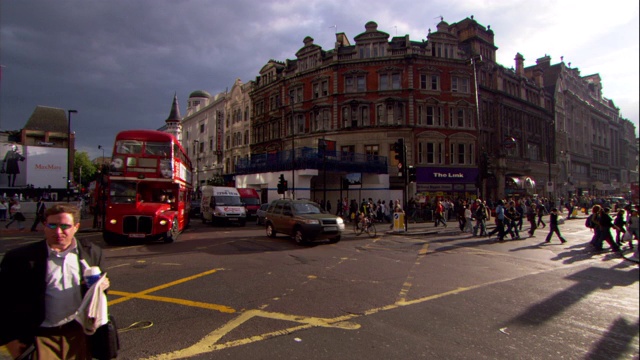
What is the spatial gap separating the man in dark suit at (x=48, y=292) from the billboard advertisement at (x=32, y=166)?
75.9 metres

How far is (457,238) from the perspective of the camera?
16078 mm

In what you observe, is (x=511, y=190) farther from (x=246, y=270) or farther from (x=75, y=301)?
(x=75, y=301)

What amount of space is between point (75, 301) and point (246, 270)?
5.80 m

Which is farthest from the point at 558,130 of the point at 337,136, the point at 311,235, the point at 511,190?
the point at 311,235

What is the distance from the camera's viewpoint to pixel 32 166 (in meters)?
62.0

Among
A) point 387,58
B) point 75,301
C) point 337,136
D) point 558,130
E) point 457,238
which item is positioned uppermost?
point 387,58

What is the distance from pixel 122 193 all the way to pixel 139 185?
831 mm

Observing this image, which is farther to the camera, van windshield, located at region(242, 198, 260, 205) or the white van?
van windshield, located at region(242, 198, 260, 205)

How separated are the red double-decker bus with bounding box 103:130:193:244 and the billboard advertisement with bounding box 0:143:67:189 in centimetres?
6424

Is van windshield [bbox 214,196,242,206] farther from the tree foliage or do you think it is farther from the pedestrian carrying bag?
the tree foliage

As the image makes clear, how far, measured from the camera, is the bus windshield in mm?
13195

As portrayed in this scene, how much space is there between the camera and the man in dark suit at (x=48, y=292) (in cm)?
272

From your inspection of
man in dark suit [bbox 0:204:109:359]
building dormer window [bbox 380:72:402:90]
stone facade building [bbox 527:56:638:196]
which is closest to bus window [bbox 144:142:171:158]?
man in dark suit [bbox 0:204:109:359]

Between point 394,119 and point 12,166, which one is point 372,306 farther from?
point 12,166
